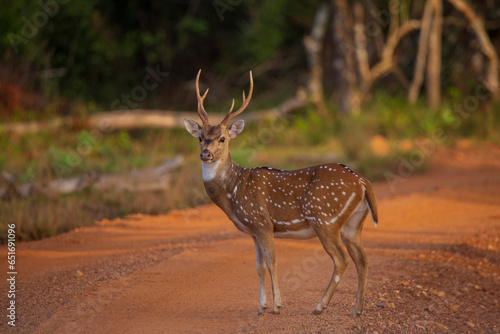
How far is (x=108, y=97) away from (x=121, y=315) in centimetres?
1523

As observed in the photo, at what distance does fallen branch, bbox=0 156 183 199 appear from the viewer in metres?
10.0

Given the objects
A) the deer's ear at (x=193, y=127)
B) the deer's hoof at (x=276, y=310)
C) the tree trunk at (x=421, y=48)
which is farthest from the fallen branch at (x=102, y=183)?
the tree trunk at (x=421, y=48)

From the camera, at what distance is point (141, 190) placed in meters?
11.2

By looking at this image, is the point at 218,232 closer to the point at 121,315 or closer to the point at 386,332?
the point at 121,315

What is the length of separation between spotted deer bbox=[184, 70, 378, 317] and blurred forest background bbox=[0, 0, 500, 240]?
12.8 ft

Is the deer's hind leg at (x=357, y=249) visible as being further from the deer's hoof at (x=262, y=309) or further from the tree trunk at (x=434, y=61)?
the tree trunk at (x=434, y=61)

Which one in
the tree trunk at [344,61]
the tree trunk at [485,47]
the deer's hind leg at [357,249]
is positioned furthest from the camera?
the tree trunk at [344,61]

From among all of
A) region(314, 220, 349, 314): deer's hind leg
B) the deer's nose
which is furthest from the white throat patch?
A: region(314, 220, 349, 314): deer's hind leg

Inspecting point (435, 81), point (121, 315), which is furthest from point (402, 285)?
point (435, 81)

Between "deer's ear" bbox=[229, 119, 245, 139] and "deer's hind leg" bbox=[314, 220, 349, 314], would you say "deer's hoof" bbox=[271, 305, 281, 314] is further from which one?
"deer's ear" bbox=[229, 119, 245, 139]

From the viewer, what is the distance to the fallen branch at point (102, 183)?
10.0m

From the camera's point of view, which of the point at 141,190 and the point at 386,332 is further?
the point at 141,190

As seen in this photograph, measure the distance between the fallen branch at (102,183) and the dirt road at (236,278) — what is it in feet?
3.94

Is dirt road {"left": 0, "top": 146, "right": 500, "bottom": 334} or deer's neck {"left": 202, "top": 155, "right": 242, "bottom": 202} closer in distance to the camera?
dirt road {"left": 0, "top": 146, "right": 500, "bottom": 334}
